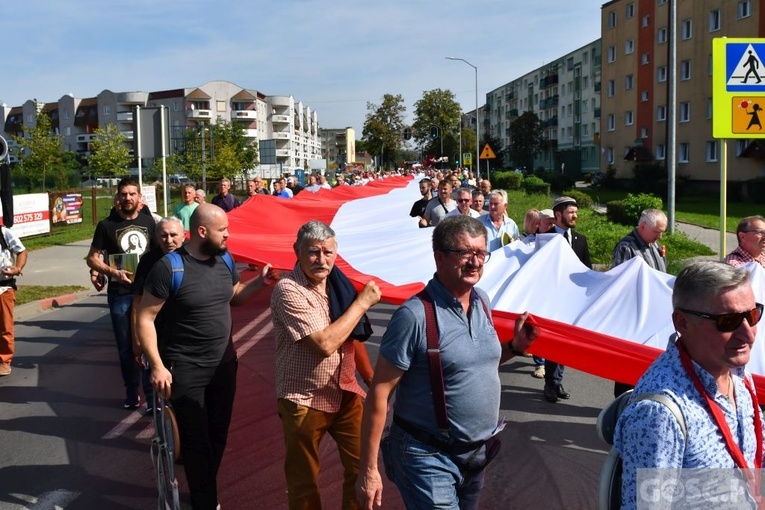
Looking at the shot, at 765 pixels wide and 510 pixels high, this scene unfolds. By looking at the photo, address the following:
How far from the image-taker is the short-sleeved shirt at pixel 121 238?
24.0ft

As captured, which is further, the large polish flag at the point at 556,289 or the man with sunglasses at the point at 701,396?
the large polish flag at the point at 556,289

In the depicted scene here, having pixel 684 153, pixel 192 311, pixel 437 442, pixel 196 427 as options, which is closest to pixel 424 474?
pixel 437 442

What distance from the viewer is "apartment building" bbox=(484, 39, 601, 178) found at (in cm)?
8075

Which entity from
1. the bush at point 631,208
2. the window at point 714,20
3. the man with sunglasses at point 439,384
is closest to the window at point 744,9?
the window at point 714,20

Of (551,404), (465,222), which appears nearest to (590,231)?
(551,404)

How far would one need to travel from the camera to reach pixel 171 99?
132 metres

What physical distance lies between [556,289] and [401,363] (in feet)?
9.66

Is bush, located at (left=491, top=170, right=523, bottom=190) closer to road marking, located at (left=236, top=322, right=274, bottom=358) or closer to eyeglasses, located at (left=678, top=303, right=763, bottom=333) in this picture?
road marking, located at (left=236, top=322, right=274, bottom=358)

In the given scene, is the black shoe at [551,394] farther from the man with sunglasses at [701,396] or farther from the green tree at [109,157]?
the green tree at [109,157]

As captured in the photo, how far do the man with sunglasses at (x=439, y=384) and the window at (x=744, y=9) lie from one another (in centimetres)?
4700

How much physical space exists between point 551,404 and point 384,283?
2231 mm

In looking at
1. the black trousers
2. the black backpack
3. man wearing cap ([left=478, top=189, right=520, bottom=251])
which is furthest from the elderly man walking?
man wearing cap ([left=478, top=189, right=520, bottom=251])

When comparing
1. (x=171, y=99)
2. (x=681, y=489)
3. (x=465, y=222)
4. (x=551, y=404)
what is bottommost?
(x=551, y=404)

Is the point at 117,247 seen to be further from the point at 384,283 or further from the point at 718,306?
the point at 718,306
